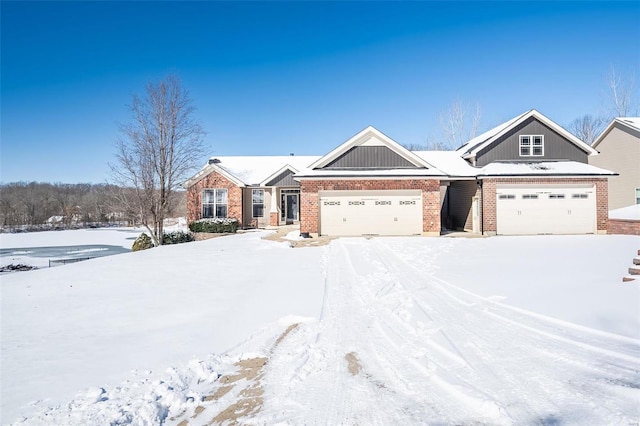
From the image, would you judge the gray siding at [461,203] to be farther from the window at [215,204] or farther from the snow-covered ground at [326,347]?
the window at [215,204]

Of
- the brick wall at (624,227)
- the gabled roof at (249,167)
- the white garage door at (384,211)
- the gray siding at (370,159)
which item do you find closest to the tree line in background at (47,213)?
the gabled roof at (249,167)

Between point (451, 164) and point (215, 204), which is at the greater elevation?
point (451, 164)

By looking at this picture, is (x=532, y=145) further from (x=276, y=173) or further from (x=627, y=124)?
(x=276, y=173)

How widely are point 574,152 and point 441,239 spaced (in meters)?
9.98

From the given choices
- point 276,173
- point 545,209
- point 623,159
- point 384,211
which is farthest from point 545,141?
point 276,173

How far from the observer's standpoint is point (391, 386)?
369 cm

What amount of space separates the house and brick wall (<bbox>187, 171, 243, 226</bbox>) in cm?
681

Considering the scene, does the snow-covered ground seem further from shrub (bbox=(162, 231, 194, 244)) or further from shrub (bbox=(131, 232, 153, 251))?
shrub (bbox=(162, 231, 194, 244))

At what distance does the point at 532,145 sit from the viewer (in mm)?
19531

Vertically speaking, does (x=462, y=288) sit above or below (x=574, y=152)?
below

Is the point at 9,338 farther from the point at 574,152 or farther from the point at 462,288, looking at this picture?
the point at 574,152

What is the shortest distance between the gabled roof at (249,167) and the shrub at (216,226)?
2.90 metres

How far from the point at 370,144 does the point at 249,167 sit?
11310mm

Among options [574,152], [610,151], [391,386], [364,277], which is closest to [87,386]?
[391,386]
